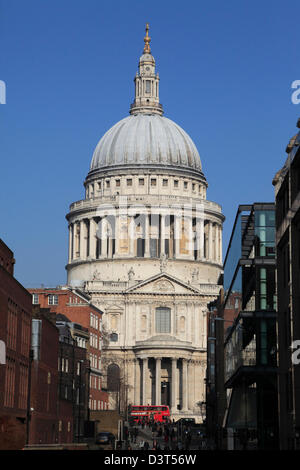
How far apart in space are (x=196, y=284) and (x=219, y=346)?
92.8 m

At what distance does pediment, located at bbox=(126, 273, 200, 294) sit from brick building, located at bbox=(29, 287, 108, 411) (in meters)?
37.7

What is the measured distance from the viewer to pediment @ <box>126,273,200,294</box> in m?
189

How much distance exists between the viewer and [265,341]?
65.0 metres

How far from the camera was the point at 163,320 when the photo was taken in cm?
19075

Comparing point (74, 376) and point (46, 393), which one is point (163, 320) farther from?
point (46, 393)

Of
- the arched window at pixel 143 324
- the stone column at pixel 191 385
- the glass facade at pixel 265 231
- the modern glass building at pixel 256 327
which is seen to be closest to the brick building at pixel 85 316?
the stone column at pixel 191 385

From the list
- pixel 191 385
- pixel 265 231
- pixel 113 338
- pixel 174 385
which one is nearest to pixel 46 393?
pixel 265 231

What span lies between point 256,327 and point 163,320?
125m

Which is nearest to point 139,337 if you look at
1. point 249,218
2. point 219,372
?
point 219,372

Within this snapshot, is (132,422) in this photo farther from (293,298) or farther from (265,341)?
(293,298)

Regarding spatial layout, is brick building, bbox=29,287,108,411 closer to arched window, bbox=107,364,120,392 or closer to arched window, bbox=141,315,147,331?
arched window, bbox=107,364,120,392

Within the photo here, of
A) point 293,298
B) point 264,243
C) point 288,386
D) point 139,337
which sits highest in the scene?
point 139,337

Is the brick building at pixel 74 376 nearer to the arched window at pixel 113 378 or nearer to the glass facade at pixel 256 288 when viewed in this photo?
the glass facade at pixel 256 288

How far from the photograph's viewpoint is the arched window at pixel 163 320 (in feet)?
624
